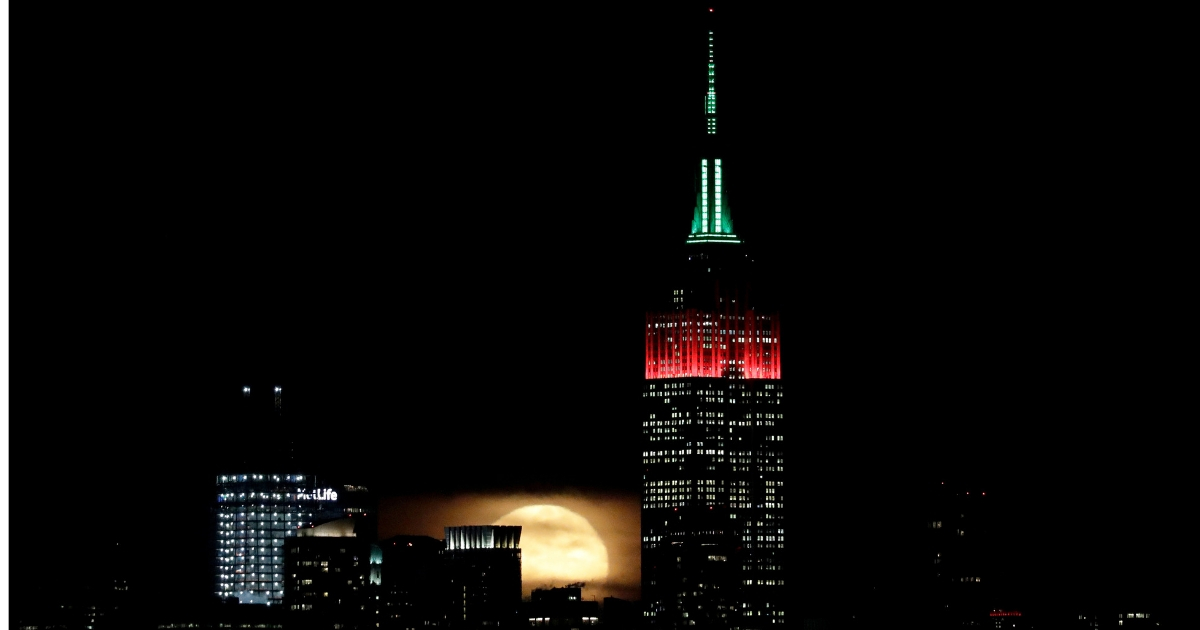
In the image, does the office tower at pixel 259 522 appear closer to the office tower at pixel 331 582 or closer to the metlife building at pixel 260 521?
the metlife building at pixel 260 521

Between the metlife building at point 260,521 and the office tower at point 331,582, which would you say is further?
the metlife building at point 260,521

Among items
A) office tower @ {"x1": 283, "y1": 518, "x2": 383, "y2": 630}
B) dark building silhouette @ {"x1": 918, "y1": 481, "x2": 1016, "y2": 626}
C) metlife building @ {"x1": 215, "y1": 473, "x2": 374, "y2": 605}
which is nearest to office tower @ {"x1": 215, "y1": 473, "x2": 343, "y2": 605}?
metlife building @ {"x1": 215, "y1": 473, "x2": 374, "y2": 605}

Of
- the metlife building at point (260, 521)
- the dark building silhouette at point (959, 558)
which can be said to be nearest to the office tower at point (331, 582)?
the metlife building at point (260, 521)

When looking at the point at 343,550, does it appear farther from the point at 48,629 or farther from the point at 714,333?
the point at 714,333

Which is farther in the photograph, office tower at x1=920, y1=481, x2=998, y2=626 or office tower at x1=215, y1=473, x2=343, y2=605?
office tower at x1=215, y1=473, x2=343, y2=605

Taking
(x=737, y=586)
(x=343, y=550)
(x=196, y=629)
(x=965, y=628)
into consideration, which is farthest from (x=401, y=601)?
(x=965, y=628)

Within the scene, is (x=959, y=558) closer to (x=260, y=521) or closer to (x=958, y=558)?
(x=958, y=558)

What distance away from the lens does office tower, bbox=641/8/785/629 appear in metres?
89.1

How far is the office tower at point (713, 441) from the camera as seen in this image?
8906 centimetres

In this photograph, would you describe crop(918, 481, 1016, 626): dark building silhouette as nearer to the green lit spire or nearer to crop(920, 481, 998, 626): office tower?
crop(920, 481, 998, 626): office tower

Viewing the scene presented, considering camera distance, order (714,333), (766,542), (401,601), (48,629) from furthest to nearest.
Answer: (714,333), (766,542), (401,601), (48,629)

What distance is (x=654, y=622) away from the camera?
8662 centimetres

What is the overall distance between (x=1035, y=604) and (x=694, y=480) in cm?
1784

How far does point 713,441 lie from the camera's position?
95.2 m
